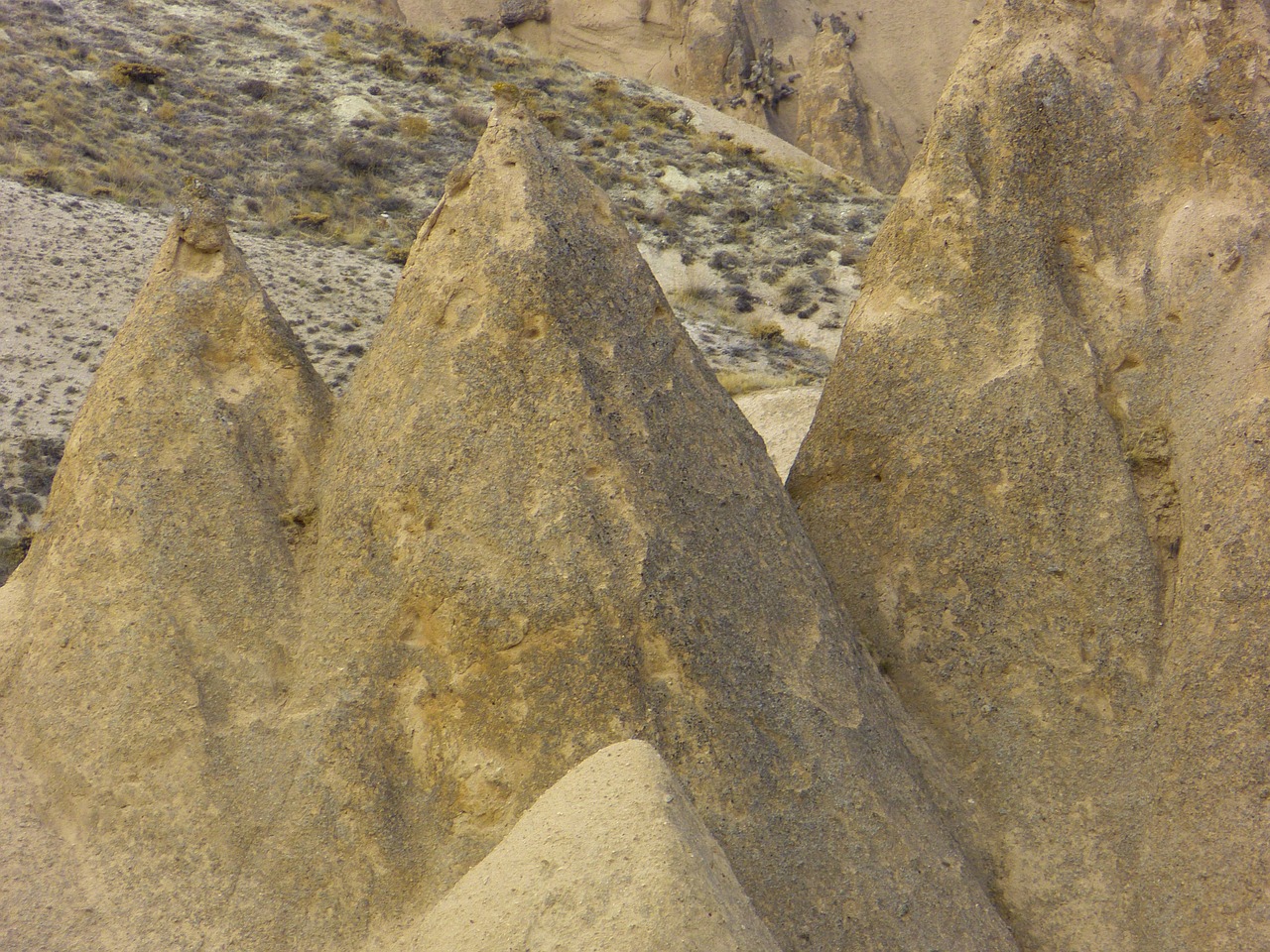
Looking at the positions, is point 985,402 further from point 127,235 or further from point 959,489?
point 127,235

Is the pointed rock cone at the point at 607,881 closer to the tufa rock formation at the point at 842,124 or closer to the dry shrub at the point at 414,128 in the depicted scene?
the dry shrub at the point at 414,128

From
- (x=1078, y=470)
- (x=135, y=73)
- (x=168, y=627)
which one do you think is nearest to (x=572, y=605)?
(x=168, y=627)

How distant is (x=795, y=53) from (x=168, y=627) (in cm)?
3558

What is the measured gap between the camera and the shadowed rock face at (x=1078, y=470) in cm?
467

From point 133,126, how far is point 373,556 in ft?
60.7

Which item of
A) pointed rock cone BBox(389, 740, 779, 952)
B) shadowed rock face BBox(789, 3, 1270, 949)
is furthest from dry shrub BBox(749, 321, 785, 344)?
pointed rock cone BBox(389, 740, 779, 952)

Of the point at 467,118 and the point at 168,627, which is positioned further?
the point at 467,118

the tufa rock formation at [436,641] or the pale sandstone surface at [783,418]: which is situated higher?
the tufa rock formation at [436,641]

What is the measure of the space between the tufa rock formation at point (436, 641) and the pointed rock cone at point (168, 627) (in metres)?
0.01

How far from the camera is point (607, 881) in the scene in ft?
11.0

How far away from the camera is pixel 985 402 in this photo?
17.5 feet

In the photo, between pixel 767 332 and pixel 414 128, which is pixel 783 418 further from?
pixel 414 128

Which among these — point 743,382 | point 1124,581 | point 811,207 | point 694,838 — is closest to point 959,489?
point 1124,581

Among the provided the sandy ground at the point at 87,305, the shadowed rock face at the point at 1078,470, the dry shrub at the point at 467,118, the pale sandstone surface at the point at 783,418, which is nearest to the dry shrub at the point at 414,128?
the dry shrub at the point at 467,118
